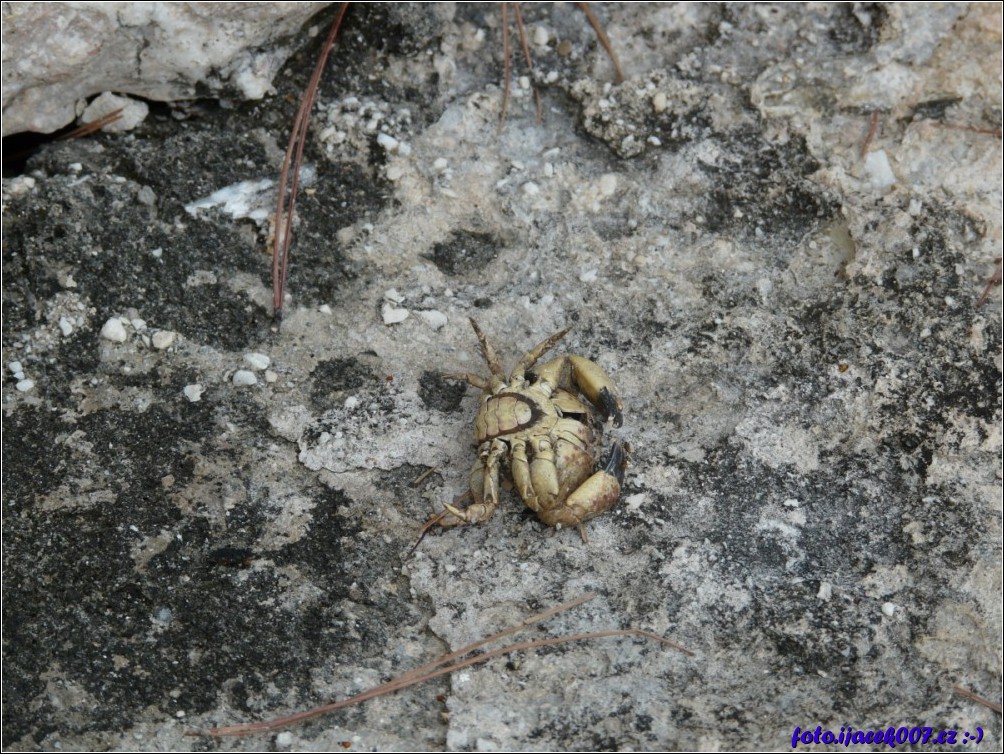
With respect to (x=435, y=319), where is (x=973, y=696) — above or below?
below

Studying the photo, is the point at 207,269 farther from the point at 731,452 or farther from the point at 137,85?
the point at 731,452

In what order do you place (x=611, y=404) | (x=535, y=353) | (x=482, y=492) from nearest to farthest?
1. (x=482, y=492)
2. (x=611, y=404)
3. (x=535, y=353)

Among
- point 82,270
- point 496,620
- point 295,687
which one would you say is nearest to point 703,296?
point 496,620

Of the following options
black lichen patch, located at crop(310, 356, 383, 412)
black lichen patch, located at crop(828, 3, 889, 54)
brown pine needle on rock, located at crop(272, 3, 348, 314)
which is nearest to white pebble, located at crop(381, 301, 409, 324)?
black lichen patch, located at crop(310, 356, 383, 412)

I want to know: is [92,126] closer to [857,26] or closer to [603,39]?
[603,39]

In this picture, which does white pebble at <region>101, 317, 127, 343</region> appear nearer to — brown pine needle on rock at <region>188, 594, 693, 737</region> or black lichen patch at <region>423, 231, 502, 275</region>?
black lichen patch at <region>423, 231, 502, 275</region>

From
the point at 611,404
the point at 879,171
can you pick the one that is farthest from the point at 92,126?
the point at 879,171
